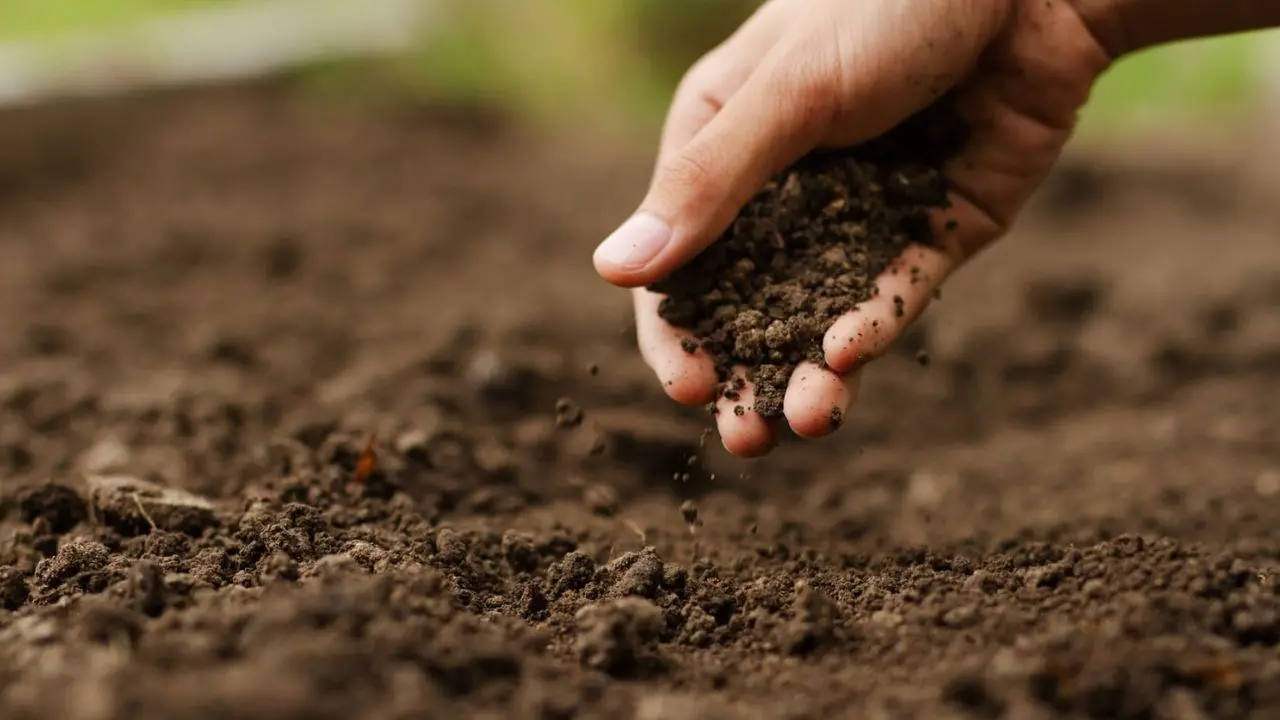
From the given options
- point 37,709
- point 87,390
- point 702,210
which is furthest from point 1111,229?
point 37,709

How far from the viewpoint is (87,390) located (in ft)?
8.51

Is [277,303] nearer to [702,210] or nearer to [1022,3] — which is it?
→ [702,210]

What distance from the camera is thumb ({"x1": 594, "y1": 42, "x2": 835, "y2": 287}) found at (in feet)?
5.52

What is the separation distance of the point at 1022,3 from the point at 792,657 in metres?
1.30

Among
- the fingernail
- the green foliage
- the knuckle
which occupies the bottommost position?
the fingernail

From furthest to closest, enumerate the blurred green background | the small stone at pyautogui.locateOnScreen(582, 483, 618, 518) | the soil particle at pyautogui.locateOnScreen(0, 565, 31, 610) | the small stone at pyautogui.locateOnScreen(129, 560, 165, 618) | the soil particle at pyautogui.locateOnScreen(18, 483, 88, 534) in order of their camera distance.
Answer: the blurred green background
the small stone at pyautogui.locateOnScreen(582, 483, 618, 518)
the soil particle at pyautogui.locateOnScreen(18, 483, 88, 534)
the soil particle at pyautogui.locateOnScreen(0, 565, 31, 610)
the small stone at pyautogui.locateOnScreen(129, 560, 165, 618)

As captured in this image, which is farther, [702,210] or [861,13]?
[861,13]

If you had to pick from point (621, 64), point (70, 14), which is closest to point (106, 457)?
Answer: point (70, 14)

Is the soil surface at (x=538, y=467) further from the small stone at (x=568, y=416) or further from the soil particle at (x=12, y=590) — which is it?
the small stone at (x=568, y=416)

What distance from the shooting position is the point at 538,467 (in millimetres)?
2330

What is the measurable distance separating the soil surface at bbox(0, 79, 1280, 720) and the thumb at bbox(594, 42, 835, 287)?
1.49 ft

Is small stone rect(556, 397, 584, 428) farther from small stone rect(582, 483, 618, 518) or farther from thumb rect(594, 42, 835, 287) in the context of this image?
thumb rect(594, 42, 835, 287)

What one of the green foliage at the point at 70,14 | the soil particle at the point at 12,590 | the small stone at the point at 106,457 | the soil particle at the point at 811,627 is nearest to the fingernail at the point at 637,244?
the soil particle at the point at 811,627

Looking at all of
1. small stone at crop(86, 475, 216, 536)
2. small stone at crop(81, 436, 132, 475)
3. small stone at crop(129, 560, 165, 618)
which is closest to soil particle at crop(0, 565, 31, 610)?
small stone at crop(86, 475, 216, 536)
